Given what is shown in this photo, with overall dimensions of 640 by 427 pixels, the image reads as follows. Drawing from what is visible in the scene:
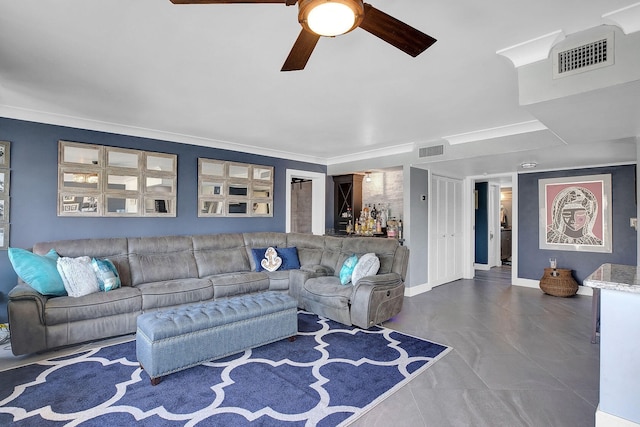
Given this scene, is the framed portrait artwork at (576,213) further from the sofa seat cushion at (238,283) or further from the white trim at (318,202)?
the sofa seat cushion at (238,283)

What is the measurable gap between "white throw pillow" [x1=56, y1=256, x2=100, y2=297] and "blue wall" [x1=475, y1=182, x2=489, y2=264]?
305 inches

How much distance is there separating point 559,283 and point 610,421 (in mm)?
4130

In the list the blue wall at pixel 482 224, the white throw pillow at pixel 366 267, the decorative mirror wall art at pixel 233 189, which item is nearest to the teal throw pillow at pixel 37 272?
the decorative mirror wall art at pixel 233 189

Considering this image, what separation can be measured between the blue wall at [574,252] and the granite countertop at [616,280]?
3.72m

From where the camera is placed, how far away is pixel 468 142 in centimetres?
462

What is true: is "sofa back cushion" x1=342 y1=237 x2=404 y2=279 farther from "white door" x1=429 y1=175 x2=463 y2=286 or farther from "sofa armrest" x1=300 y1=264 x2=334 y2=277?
"white door" x1=429 y1=175 x2=463 y2=286

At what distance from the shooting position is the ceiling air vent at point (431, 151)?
4.93m

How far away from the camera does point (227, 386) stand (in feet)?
8.25

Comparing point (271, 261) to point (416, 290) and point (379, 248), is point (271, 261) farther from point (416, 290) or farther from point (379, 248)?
point (416, 290)

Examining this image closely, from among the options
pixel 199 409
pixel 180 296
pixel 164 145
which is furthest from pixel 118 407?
pixel 164 145

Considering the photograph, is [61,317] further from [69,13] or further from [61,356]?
[69,13]

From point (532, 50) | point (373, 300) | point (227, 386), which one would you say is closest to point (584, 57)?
point (532, 50)

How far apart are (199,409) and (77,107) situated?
3426 mm

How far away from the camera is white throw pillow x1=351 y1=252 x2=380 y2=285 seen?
4.02m
